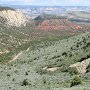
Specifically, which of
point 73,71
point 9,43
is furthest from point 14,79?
point 9,43

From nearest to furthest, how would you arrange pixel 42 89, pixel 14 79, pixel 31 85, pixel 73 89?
1. pixel 73 89
2. pixel 42 89
3. pixel 31 85
4. pixel 14 79

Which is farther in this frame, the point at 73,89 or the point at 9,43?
the point at 9,43

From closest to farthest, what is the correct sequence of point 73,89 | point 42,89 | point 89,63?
point 73,89 < point 42,89 < point 89,63

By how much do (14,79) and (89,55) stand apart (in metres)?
15.4

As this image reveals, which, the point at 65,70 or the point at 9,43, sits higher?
the point at 65,70

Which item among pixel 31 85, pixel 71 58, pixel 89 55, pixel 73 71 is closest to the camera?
pixel 31 85

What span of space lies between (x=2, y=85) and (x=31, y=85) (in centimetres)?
278

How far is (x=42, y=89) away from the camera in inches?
1061

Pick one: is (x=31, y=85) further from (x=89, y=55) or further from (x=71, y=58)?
(x=71, y=58)

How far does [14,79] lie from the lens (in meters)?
35.5

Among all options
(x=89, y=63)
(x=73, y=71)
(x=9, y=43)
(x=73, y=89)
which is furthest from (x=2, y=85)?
(x=9, y=43)

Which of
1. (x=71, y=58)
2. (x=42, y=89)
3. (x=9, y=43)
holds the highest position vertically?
(x=42, y=89)

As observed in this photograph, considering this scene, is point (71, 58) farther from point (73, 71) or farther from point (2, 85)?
point (2, 85)

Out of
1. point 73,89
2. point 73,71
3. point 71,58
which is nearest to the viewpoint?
point 73,89
